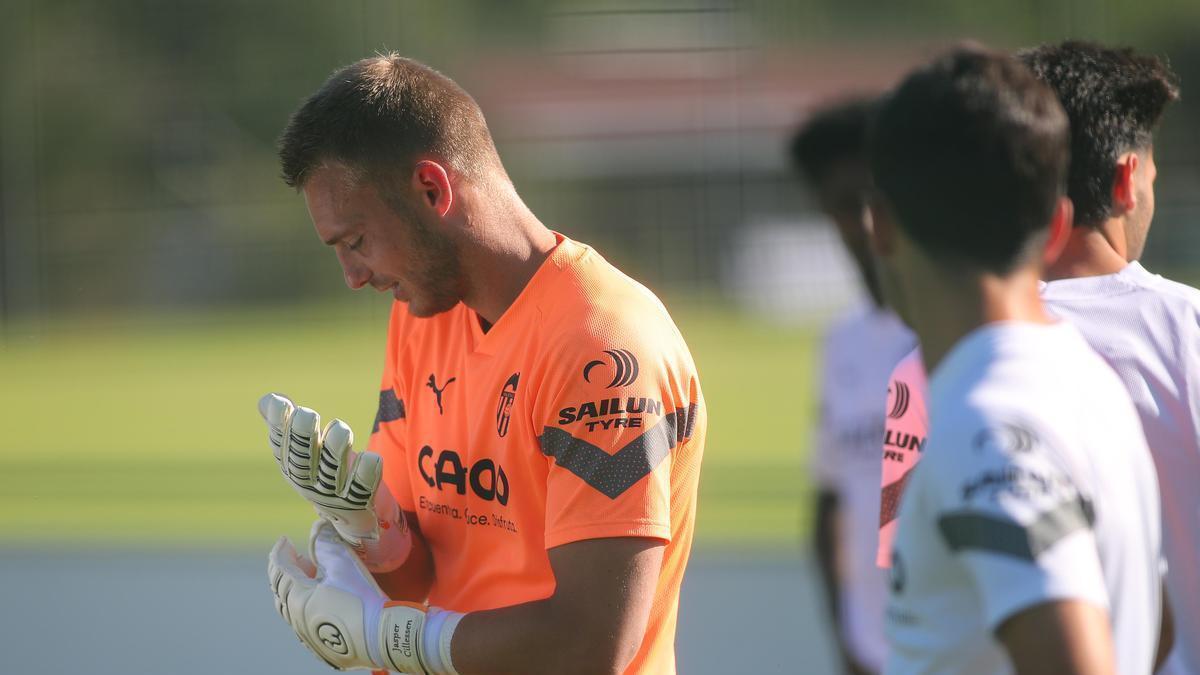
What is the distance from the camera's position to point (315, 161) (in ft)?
7.23

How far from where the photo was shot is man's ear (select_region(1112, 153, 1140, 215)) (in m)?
2.08

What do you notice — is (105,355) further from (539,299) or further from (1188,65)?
(539,299)

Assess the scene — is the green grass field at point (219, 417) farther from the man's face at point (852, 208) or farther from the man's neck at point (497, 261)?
the man's neck at point (497, 261)

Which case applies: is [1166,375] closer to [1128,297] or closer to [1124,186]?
[1128,297]

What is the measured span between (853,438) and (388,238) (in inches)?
73.2

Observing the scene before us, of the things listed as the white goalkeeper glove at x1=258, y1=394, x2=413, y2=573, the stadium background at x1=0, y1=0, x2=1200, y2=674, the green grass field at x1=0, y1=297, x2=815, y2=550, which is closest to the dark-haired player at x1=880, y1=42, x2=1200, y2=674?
the white goalkeeper glove at x1=258, y1=394, x2=413, y2=573

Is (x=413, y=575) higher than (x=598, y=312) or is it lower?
lower

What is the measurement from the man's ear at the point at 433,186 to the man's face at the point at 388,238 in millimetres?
19

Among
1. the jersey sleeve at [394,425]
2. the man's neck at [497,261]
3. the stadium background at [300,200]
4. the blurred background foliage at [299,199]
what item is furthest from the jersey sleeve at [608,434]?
the blurred background foliage at [299,199]

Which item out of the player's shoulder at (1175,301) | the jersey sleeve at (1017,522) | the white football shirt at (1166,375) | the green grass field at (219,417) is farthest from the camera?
the green grass field at (219,417)

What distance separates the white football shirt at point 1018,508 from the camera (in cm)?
130

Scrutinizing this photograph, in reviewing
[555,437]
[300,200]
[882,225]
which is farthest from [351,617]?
[300,200]

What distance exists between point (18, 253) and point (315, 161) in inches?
784

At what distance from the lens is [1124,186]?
2.09 metres
